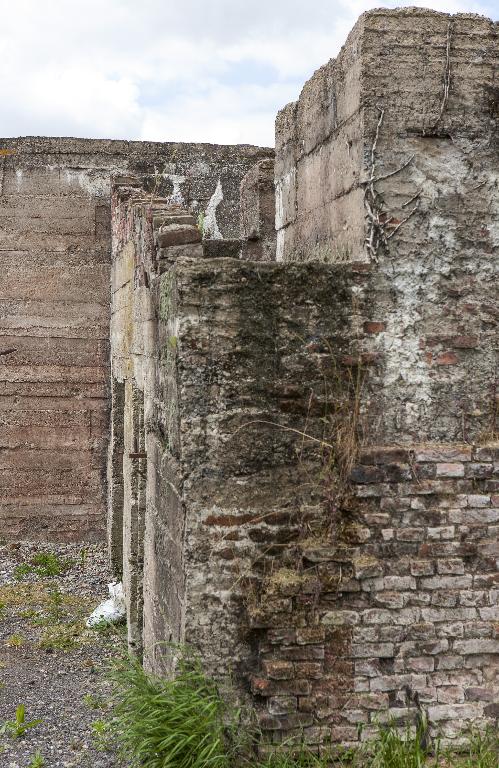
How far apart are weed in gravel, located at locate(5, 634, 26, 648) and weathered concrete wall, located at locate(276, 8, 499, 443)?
4284 millimetres

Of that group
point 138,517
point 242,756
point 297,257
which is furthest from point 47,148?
point 242,756

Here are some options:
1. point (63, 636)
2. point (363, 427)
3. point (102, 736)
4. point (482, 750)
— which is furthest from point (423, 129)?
point (63, 636)

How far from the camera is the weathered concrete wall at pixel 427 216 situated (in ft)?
13.5

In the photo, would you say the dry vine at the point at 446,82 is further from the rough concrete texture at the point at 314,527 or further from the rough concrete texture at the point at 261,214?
the rough concrete texture at the point at 261,214

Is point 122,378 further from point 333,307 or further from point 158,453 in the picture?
point 333,307

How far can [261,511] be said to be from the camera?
3992 millimetres

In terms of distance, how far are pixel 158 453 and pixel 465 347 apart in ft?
5.89

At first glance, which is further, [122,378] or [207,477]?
[122,378]

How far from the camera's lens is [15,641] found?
283 inches

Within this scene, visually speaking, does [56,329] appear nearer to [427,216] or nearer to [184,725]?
[427,216]

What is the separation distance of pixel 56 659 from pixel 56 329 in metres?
4.41

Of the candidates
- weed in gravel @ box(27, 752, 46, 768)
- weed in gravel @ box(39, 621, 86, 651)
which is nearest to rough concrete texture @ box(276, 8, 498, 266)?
weed in gravel @ box(27, 752, 46, 768)

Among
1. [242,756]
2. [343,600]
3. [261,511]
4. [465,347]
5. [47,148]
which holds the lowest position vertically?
[242,756]

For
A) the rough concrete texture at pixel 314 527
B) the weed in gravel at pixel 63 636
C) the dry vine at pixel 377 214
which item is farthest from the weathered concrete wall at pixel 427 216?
the weed in gravel at pixel 63 636
